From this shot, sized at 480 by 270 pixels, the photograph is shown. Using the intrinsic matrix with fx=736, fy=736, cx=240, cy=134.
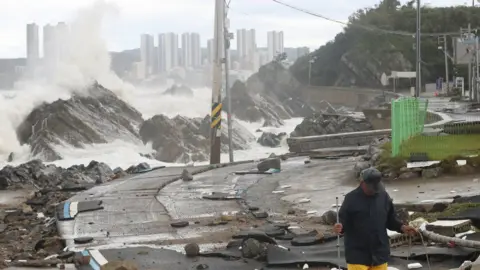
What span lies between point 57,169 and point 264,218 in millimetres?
12956

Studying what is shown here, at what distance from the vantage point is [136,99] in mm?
68688

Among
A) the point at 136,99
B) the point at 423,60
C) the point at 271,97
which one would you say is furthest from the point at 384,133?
the point at 271,97

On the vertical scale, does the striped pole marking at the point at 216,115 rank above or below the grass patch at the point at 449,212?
above

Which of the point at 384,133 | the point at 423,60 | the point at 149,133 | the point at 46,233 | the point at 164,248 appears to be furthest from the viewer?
the point at 423,60

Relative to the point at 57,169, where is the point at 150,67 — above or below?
above

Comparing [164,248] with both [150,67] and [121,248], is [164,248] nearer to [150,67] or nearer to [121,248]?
[121,248]

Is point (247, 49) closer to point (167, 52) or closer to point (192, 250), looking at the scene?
point (167, 52)

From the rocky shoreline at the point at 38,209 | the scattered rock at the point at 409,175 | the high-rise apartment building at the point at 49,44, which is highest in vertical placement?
the high-rise apartment building at the point at 49,44

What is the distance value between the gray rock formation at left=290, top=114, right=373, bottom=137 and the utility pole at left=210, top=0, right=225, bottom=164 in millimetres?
16855

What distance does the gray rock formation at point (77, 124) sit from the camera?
3819cm

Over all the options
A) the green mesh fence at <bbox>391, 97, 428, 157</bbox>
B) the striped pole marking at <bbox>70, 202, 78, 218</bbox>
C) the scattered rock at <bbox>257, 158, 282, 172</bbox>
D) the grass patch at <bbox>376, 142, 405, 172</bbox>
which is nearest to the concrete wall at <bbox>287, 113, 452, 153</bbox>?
the green mesh fence at <bbox>391, 97, 428, 157</bbox>

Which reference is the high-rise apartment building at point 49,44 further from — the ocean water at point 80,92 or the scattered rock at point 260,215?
the scattered rock at point 260,215

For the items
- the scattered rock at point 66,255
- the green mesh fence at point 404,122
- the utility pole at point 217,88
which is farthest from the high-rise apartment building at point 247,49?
the scattered rock at point 66,255

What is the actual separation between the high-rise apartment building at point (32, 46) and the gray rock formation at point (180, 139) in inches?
1085
